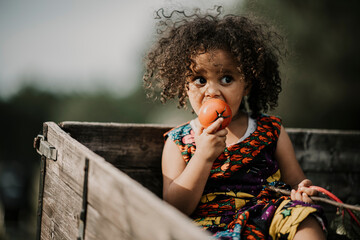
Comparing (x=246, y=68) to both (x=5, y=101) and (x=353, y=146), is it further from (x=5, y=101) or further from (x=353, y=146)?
(x=5, y=101)

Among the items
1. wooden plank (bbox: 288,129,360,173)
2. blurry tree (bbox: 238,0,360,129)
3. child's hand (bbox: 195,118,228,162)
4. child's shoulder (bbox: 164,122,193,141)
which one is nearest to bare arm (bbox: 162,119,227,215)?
child's hand (bbox: 195,118,228,162)

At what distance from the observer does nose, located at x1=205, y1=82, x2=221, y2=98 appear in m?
1.92

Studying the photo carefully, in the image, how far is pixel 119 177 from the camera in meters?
1.20

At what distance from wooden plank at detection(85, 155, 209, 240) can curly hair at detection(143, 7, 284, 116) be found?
2.83 ft

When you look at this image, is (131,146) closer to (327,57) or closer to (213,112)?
(213,112)

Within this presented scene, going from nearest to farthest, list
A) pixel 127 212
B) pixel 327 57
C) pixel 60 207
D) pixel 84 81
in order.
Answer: pixel 127 212 → pixel 60 207 → pixel 327 57 → pixel 84 81

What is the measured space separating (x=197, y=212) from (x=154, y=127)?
0.69 metres

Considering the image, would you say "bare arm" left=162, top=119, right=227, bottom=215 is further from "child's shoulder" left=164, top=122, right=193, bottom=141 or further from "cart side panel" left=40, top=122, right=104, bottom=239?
"cart side panel" left=40, top=122, right=104, bottom=239

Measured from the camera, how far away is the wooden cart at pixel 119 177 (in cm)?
106

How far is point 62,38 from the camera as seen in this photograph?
32.7 meters

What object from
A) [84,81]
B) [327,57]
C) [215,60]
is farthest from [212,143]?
[84,81]

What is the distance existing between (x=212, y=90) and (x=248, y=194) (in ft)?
1.72

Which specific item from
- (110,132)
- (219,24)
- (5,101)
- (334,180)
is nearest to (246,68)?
(219,24)

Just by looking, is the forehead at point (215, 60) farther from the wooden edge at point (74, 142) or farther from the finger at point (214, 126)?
the wooden edge at point (74, 142)
